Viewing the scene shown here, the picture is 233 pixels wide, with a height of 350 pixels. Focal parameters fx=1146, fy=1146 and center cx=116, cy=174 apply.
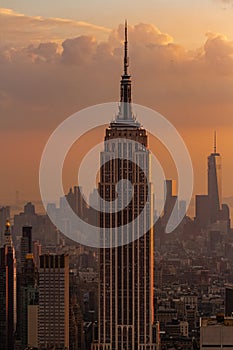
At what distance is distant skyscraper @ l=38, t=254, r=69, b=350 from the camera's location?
8062mm

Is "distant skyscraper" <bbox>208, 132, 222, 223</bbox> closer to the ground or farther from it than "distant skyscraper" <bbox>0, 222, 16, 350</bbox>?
farther from it

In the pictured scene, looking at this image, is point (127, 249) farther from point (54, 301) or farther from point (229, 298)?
point (229, 298)

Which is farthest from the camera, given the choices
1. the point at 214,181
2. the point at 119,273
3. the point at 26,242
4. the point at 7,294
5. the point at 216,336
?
the point at 119,273

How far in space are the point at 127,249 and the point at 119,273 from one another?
32cm

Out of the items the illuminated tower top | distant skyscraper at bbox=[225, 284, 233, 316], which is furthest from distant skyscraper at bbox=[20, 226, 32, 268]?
distant skyscraper at bbox=[225, 284, 233, 316]

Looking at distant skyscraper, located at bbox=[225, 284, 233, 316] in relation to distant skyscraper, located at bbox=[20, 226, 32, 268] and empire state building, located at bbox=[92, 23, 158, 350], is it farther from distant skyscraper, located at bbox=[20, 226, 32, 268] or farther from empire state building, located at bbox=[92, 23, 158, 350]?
distant skyscraper, located at bbox=[20, 226, 32, 268]

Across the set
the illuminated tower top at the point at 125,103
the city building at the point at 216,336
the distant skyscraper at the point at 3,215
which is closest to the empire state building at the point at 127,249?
the illuminated tower top at the point at 125,103

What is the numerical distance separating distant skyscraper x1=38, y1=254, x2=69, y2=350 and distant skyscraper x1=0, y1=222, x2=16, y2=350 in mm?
211

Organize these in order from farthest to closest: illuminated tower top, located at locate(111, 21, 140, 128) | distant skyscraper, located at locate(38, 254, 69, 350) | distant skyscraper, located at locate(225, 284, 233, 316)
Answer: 1. distant skyscraper, located at locate(38, 254, 69, 350)
2. illuminated tower top, located at locate(111, 21, 140, 128)
3. distant skyscraper, located at locate(225, 284, 233, 316)

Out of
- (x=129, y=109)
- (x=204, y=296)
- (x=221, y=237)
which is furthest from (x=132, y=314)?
(x=129, y=109)

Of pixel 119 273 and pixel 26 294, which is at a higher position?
pixel 119 273

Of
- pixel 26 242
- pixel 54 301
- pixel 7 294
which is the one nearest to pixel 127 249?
pixel 54 301

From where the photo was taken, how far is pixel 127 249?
939cm

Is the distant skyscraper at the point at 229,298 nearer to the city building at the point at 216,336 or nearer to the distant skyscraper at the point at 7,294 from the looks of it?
the distant skyscraper at the point at 7,294
